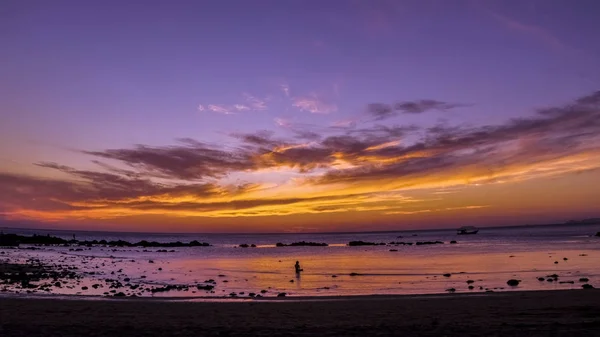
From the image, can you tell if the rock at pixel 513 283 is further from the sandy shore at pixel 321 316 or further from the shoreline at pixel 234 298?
the sandy shore at pixel 321 316

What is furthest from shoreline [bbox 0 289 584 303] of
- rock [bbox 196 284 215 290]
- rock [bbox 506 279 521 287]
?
rock [bbox 196 284 215 290]

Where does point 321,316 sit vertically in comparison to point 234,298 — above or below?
above

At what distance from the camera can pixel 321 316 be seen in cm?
1967

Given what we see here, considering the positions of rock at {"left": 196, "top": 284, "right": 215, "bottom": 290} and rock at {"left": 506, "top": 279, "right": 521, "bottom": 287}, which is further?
rock at {"left": 196, "top": 284, "right": 215, "bottom": 290}

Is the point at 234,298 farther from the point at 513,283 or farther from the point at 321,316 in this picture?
the point at 513,283

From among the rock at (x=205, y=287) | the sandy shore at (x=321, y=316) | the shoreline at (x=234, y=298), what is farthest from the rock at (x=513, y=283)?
the rock at (x=205, y=287)

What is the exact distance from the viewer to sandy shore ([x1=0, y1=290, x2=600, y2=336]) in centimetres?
1570

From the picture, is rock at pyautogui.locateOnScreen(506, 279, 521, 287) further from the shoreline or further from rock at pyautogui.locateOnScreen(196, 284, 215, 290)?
rock at pyautogui.locateOnScreen(196, 284, 215, 290)

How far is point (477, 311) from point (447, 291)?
30.7 feet

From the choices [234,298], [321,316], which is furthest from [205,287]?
[321,316]

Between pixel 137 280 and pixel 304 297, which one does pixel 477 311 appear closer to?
pixel 304 297

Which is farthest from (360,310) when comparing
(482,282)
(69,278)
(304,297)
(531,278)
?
(69,278)

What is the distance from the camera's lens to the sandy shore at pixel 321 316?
15703mm

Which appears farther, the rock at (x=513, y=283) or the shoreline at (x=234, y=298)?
the rock at (x=513, y=283)
